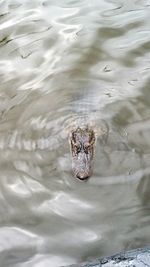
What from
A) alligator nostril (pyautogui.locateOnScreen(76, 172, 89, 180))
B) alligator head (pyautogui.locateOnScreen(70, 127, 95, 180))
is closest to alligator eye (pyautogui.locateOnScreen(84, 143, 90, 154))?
alligator head (pyautogui.locateOnScreen(70, 127, 95, 180))

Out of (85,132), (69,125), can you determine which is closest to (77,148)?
(85,132)

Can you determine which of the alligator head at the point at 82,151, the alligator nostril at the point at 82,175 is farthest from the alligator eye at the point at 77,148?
the alligator nostril at the point at 82,175

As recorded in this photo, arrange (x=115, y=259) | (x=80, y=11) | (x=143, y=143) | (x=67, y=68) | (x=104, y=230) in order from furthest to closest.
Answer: (x=80, y=11), (x=67, y=68), (x=143, y=143), (x=104, y=230), (x=115, y=259)

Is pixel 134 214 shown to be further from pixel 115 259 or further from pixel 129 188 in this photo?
pixel 115 259

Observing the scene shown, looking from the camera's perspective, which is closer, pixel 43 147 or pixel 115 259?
pixel 115 259

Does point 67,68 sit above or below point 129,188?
above

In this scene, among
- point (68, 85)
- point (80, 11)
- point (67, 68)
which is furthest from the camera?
point (80, 11)

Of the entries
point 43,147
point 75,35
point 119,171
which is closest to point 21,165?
point 43,147
